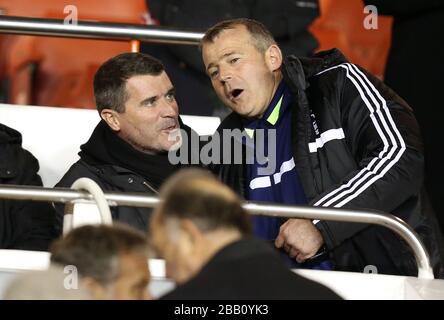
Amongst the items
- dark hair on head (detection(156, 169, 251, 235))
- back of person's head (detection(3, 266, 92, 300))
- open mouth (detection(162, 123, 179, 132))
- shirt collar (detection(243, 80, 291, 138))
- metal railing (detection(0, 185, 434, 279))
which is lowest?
back of person's head (detection(3, 266, 92, 300))

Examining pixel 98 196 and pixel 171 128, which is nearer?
pixel 98 196

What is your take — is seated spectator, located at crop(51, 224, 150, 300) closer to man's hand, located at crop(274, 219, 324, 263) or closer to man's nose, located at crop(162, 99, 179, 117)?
man's hand, located at crop(274, 219, 324, 263)

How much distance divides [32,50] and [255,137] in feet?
7.82

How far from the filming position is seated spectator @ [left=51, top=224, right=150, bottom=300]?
282 centimetres

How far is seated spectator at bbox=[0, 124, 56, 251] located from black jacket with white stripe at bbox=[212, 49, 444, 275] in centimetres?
89

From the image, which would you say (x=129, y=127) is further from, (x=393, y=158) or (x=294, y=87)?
(x=393, y=158)

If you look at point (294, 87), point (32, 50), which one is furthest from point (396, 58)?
point (32, 50)

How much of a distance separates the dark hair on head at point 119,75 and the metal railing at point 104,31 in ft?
1.41

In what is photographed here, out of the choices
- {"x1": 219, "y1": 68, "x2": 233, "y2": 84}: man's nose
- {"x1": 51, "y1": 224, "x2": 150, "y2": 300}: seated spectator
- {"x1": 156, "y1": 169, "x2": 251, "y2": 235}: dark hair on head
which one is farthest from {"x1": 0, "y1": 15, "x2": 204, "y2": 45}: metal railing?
{"x1": 156, "y1": 169, "x2": 251, "y2": 235}: dark hair on head

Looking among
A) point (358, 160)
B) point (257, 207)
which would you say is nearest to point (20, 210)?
point (358, 160)

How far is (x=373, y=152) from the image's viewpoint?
4.61 m

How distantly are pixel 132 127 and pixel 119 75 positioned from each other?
0.78ft

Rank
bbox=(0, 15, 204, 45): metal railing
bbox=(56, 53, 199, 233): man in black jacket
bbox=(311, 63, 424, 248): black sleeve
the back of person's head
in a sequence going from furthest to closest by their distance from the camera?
bbox=(0, 15, 204, 45): metal railing
bbox=(56, 53, 199, 233): man in black jacket
bbox=(311, 63, 424, 248): black sleeve
the back of person's head

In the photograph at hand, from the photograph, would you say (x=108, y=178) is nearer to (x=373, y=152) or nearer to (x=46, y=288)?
(x=373, y=152)
